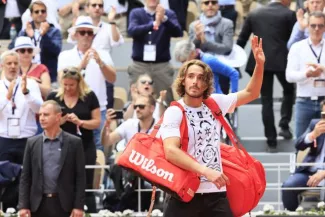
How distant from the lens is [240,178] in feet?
29.0

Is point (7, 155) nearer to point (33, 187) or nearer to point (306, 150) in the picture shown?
point (33, 187)

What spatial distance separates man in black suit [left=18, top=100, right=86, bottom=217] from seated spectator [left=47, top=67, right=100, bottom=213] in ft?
3.33

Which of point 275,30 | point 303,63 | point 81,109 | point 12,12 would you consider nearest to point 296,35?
point 275,30

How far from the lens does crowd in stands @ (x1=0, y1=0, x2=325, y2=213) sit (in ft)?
42.3

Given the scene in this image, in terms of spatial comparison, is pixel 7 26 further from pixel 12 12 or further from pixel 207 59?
pixel 207 59

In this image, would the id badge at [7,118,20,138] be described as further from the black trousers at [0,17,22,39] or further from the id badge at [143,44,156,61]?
the black trousers at [0,17,22,39]

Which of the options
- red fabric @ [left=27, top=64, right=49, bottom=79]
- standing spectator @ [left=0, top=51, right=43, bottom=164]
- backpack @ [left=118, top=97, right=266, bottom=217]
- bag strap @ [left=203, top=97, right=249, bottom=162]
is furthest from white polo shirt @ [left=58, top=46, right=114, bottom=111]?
bag strap @ [left=203, top=97, right=249, bottom=162]

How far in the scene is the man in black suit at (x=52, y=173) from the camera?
11.6 m

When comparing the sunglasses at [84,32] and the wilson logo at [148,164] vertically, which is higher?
the sunglasses at [84,32]

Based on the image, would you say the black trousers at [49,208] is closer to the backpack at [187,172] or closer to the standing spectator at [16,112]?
the standing spectator at [16,112]

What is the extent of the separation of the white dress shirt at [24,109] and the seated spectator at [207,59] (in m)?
1.67

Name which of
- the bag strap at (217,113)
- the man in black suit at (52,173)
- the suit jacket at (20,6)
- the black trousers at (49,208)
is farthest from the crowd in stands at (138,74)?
the bag strap at (217,113)

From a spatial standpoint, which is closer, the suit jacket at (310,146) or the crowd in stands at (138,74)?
the suit jacket at (310,146)

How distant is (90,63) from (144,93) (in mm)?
775
